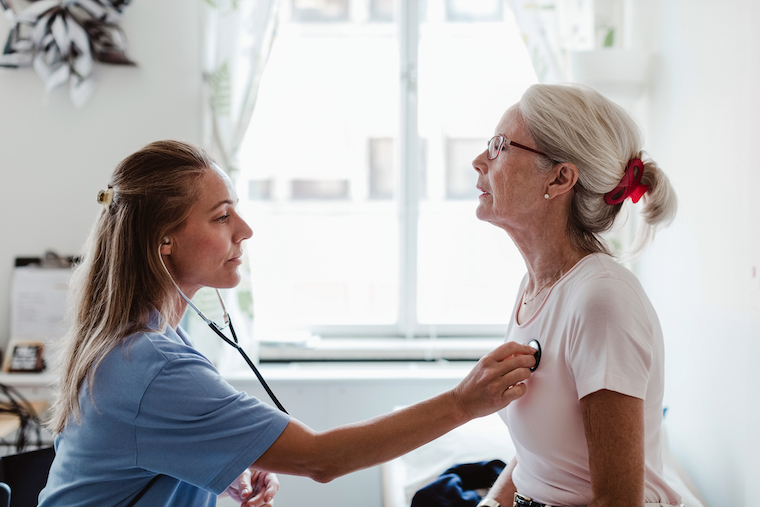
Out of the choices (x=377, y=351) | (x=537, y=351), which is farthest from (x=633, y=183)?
(x=377, y=351)

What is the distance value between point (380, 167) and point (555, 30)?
895 mm

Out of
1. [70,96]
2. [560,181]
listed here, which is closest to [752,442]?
[560,181]

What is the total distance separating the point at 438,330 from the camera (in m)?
2.71

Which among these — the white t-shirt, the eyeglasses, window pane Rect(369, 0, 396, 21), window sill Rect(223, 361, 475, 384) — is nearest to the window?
window pane Rect(369, 0, 396, 21)

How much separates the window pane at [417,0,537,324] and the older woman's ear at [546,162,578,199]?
138cm

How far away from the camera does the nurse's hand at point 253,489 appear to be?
4.33 feet

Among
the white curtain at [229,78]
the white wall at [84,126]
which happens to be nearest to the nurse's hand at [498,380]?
the white curtain at [229,78]

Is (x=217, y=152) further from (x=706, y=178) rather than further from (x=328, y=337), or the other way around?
(x=706, y=178)

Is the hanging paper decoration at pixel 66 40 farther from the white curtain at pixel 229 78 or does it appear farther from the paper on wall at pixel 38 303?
the paper on wall at pixel 38 303

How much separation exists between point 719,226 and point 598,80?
75 cm

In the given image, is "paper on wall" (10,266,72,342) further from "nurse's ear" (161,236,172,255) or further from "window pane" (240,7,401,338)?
"nurse's ear" (161,236,172,255)

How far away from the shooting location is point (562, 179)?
1209mm

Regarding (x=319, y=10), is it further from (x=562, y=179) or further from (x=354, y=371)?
(x=562, y=179)

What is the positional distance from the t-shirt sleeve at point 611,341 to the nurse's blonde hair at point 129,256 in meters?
0.75
